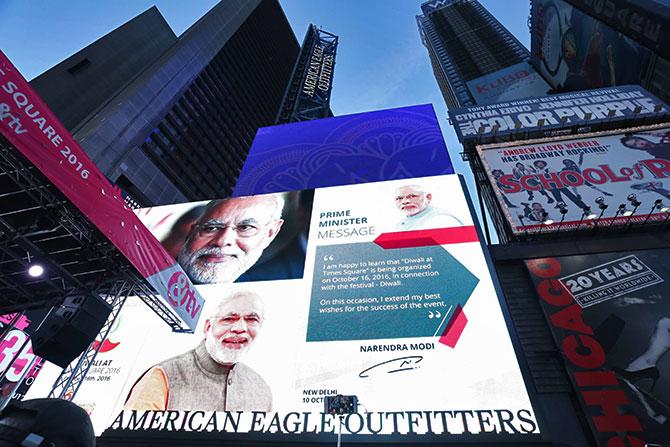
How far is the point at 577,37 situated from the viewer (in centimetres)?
2931

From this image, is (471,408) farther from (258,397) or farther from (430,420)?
(258,397)

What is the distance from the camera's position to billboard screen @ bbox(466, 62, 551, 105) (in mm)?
38188

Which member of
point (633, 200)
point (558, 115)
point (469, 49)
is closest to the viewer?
point (633, 200)

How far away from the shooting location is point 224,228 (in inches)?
533

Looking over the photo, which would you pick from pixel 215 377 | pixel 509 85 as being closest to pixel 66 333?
pixel 215 377

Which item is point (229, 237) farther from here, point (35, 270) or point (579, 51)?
point (579, 51)

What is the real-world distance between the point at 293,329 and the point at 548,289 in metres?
8.31

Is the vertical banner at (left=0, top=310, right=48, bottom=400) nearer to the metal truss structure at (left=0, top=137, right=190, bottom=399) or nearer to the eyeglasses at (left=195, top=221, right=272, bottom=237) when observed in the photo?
the metal truss structure at (left=0, top=137, right=190, bottom=399)

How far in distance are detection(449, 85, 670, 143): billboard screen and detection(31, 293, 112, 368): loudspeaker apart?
58.3ft

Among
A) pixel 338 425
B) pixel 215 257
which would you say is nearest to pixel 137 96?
pixel 215 257

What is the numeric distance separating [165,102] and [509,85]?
3859 cm

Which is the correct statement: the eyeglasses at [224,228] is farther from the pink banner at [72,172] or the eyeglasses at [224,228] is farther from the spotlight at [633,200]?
the spotlight at [633,200]

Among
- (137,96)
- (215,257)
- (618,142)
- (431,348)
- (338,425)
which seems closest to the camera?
(338,425)

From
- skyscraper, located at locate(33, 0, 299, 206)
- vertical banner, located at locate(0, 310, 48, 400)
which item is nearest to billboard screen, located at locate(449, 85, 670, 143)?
vertical banner, located at locate(0, 310, 48, 400)
